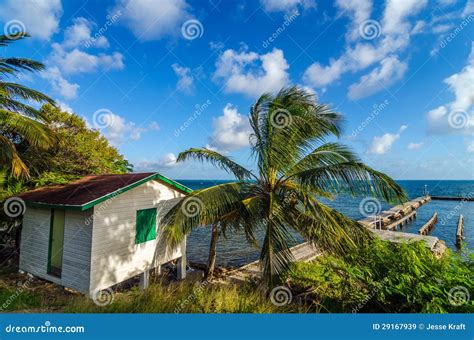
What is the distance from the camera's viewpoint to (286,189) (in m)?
6.83

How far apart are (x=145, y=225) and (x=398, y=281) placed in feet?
25.5

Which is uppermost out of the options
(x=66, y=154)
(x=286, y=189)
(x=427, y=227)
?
(x=66, y=154)

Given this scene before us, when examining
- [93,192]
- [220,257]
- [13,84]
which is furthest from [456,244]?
[13,84]

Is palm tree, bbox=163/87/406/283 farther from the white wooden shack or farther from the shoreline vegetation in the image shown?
the white wooden shack

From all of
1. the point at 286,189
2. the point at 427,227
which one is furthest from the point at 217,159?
the point at 427,227

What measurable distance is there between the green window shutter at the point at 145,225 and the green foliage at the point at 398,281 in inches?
239

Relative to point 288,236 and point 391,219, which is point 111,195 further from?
point 391,219

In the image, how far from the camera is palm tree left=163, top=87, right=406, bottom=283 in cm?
591

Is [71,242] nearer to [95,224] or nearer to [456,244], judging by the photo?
[95,224]

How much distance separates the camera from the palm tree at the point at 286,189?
233 inches

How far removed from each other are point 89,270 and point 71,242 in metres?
1.15

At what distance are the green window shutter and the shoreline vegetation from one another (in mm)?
2002

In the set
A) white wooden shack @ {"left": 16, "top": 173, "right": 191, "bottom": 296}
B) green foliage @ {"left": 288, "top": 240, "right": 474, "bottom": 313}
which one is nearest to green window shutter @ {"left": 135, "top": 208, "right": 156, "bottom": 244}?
white wooden shack @ {"left": 16, "top": 173, "right": 191, "bottom": 296}
